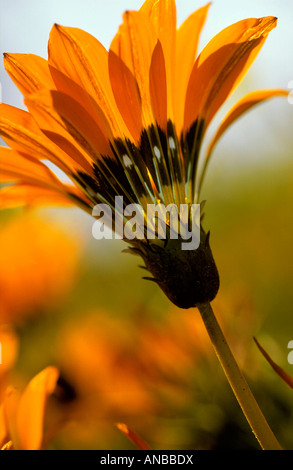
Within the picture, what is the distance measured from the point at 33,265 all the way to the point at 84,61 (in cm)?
43

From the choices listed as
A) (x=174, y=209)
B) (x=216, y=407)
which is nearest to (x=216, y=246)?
(x=216, y=407)

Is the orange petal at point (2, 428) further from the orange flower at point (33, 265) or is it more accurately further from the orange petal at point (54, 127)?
the orange flower at point (33, 265)

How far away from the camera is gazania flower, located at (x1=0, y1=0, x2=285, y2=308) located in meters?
0.34

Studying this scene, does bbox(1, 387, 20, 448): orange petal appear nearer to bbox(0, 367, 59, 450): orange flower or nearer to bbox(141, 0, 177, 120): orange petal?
bbox(0, 367, 59, 450): orange flower

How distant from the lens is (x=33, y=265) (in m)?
0.75

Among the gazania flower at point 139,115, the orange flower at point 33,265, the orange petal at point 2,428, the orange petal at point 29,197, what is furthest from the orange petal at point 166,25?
the orange flower at point 33,265

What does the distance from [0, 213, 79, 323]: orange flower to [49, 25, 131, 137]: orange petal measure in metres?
0.39

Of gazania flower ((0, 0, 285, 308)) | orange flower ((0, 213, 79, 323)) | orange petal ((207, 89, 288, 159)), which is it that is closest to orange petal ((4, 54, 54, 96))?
gazania flower ((0, 0, 285, 308))

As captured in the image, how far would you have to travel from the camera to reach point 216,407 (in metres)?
0.59

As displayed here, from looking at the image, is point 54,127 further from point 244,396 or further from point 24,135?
point 244,396

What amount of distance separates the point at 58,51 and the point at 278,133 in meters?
0.51

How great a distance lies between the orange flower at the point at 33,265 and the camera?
0.72 metres
